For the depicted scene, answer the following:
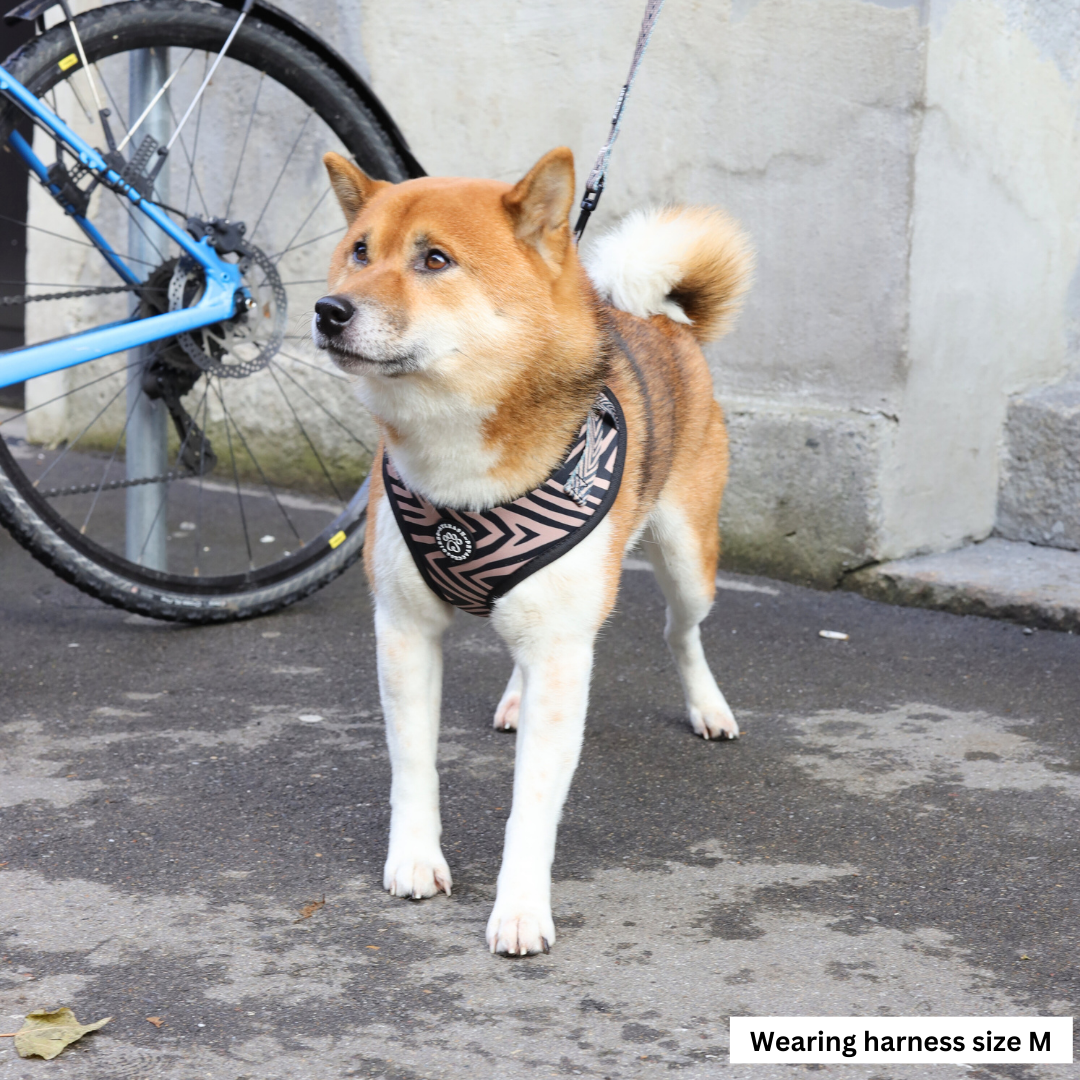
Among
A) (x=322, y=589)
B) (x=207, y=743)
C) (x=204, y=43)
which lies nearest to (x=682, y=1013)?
(x=207, y=743)

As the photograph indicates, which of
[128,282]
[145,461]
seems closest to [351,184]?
[128,282]

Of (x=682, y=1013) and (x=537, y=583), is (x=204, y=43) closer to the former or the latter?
(x=537, y=583)

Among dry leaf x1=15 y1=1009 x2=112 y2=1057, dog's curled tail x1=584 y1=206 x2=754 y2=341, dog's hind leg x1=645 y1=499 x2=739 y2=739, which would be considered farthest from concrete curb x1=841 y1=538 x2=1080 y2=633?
dry leaf x1=15 y1=1009 x2=112 y2=1057


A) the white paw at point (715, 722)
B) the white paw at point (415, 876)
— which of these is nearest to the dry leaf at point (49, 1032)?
the white paw at point (415, 876)

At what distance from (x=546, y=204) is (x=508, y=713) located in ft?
4.44

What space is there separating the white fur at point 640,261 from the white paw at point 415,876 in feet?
4.23

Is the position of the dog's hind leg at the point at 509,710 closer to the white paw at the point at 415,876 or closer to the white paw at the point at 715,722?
the white paw at the point at 715,722

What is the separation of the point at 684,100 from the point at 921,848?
2795 mm

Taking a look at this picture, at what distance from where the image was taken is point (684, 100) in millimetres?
4383

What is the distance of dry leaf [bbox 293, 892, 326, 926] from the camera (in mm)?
2203

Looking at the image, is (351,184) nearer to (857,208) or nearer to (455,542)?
(455,542)

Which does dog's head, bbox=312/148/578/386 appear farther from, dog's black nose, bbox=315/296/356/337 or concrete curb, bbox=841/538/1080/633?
concrete curb, bbox=841/538/1080/633

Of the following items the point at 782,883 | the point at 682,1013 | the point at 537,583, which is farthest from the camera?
the point at 782,883

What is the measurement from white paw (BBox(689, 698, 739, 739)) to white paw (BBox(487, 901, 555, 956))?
103cm
